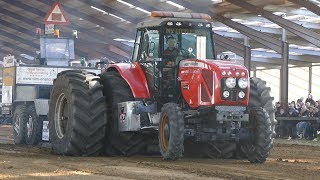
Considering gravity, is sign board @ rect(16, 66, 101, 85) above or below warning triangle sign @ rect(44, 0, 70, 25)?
below

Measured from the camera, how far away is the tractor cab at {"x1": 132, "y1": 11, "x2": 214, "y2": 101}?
475 inches

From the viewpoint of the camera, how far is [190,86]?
38.1ft

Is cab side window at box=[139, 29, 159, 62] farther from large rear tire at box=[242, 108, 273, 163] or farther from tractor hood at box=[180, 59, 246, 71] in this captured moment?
large rear tire at box=[242, 108, 273, 163]

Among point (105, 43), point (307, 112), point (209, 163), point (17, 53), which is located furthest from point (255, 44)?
point (209, 163)

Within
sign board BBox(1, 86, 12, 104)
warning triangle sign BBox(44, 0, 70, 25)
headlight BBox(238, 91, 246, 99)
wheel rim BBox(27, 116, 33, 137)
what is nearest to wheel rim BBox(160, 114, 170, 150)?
headlight BBox(238, 91, 246, 99)

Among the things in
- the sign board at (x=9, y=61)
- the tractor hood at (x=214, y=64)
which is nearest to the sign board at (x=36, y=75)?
the sign board at (x=9, y=61)

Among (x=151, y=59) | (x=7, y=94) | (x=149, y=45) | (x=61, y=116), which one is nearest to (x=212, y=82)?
(x=151, y=59)

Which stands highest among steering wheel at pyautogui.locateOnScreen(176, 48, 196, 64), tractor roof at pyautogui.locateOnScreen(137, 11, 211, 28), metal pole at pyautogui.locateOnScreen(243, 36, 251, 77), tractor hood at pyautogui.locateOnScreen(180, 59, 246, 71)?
metal pole at pyautogui.locateOnScreen(243, 36, 251, 77)

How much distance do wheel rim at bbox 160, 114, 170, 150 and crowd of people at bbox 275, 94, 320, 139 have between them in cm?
1091

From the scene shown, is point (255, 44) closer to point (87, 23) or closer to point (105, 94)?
point (87, 23)

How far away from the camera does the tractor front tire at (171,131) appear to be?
1091 cm

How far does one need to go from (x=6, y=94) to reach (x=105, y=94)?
22.6 feet

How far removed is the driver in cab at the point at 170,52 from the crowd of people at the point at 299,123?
1037 centimetres

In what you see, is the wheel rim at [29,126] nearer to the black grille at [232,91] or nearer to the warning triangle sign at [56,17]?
the warning triangle sign at [56,17]
